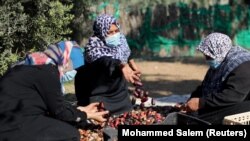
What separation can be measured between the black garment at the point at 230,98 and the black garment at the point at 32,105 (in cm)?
145

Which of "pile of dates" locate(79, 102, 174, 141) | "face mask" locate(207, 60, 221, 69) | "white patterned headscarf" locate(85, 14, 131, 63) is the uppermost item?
"white patterned headscarf" locate(85, 14, 131, 63)

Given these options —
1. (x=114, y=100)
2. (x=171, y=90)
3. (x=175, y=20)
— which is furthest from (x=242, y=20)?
(x=114, y=100)

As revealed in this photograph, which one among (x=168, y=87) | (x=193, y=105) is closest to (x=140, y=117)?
(x=193, y=105)

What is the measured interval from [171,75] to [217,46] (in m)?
7.56

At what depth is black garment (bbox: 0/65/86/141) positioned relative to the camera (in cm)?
420

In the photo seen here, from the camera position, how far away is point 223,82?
5145 millimetres

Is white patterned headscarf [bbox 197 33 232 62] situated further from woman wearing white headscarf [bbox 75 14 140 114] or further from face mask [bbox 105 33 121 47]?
face mask [bbox 105 33 121 47]

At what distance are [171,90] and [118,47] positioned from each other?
489cm

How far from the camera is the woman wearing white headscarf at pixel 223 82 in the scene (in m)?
4.97

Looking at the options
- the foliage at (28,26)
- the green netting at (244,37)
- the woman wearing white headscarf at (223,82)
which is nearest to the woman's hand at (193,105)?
the woman wearing white headscarf at (223,82)

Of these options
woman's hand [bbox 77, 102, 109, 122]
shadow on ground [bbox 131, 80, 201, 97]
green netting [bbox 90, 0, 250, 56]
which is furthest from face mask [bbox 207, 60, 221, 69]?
green netting [bbox 90, 0, 250, 56]

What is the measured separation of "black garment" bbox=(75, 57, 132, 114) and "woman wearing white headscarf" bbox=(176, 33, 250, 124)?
104 centimetres

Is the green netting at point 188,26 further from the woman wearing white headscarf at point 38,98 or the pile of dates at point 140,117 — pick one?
the woman wearing white headscarf at point 38,98

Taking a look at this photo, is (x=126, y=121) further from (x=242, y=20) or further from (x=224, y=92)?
(x=242, y=20)
